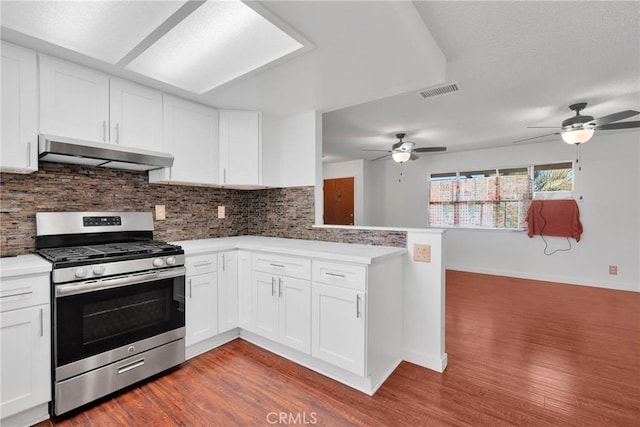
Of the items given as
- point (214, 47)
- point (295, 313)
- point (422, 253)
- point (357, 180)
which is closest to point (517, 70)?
point (422, 253)

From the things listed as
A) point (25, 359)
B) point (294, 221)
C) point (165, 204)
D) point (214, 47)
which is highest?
point (214, 47)

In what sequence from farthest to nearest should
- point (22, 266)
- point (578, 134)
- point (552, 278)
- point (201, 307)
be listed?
point (552, 278) < point (578, 134) < point (201, 307) < point (22, 266)

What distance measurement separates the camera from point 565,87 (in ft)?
9.23

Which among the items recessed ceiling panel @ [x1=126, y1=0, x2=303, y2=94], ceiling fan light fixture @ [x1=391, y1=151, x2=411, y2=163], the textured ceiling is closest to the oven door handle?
recessed ceiling panel @ [x1=126, y1=0, x2=303, y2=94]

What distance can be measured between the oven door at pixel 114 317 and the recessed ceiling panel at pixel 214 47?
145 centimetres

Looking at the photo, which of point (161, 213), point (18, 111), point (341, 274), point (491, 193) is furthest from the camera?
point (491, 193)

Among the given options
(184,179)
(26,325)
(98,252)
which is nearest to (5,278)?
(26,325)

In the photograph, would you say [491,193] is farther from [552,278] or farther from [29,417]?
[29,417]

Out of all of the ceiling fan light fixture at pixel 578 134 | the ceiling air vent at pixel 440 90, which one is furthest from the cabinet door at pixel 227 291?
the ceiling fan light fixture at pixel 578 134

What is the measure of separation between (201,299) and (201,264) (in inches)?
11.2

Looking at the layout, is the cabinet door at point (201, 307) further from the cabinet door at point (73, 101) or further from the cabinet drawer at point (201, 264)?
the cabinet door at point (73, 101)

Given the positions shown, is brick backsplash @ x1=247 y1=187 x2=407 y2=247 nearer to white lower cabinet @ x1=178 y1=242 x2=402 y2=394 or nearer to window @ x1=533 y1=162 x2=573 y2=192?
white lower cabinet @ x1=178 y1=242 x2=402 y2=394

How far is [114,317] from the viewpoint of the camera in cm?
191

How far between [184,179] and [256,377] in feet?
5.69
